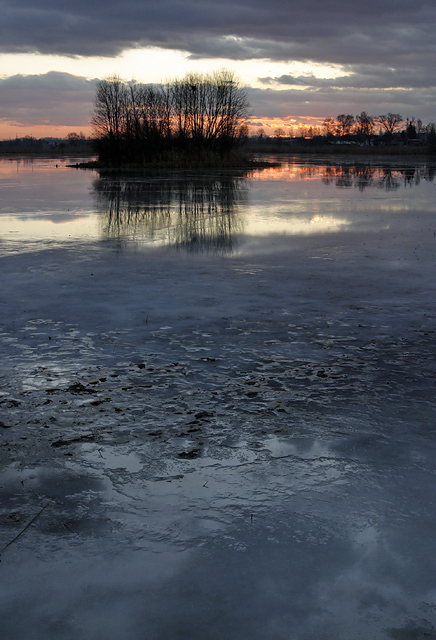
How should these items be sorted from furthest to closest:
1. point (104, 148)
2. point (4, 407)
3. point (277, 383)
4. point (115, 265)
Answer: point (104, 148) < point (115, 265) < point (277, 383) < point (4, 407)

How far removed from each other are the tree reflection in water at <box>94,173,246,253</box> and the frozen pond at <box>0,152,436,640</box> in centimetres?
399

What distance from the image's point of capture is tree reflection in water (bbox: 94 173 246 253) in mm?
14289

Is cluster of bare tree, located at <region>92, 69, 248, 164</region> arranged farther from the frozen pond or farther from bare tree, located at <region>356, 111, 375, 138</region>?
bare tree, located at <region>356, 111, 375, 138</region>

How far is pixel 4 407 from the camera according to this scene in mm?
5051

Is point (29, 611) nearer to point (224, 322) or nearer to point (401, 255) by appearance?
point (224, 322)

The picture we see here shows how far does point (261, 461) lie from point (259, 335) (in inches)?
115

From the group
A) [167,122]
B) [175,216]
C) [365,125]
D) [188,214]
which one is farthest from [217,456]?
[365,125]

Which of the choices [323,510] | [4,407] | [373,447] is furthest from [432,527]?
[4,407]

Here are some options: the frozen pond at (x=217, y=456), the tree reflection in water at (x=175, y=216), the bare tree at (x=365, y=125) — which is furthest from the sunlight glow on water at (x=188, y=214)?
the bare tree at (x=365, y=125)

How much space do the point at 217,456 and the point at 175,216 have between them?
15172mm

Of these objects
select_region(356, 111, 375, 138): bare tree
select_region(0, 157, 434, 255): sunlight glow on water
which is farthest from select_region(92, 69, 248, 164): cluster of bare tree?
select_region(356, 111, 375, 138): bare tree

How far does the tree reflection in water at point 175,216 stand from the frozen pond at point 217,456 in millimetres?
3986

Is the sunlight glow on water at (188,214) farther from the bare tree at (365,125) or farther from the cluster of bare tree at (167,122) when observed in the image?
the bare tree at (365,125)

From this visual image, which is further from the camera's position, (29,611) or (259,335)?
(259,335)
